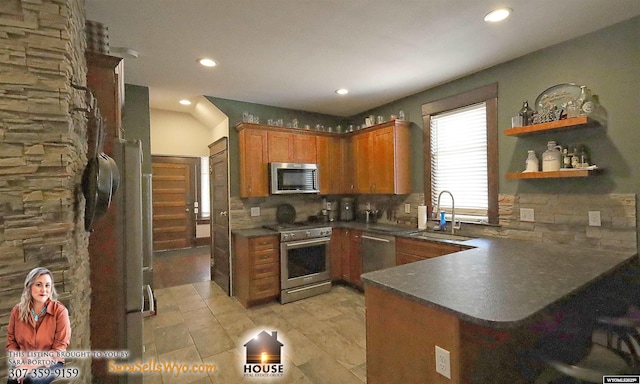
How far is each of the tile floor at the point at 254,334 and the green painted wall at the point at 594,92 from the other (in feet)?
7.17

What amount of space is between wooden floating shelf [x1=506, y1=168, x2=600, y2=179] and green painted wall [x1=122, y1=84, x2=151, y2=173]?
402 centimetres

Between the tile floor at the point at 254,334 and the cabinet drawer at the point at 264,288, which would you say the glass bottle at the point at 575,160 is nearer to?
the tile floor at the point at 254,334

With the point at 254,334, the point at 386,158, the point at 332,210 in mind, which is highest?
the point at 386,158

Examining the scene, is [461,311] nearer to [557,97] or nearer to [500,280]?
[500,280]

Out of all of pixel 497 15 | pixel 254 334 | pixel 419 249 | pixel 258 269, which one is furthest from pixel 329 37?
pixel 254 334

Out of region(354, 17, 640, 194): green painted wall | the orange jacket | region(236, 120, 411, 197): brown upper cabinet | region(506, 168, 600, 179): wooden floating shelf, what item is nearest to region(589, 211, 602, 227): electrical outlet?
region(354, 17, 640, 194): green painted wall

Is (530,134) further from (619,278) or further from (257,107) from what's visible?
(257,107)

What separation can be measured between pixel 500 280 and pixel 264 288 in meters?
2.63

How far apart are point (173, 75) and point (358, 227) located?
113 inches

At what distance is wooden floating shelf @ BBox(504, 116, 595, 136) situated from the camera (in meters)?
2.13

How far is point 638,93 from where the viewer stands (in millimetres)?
2074

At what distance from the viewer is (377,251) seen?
3.50m

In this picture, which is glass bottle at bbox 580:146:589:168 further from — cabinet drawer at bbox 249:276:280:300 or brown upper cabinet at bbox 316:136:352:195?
cabinet drawer at bbox 249:276:280:300

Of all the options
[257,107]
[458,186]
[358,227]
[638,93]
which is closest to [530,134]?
[638,93]
